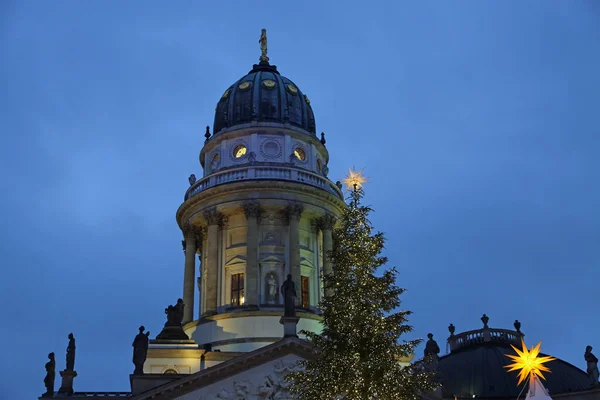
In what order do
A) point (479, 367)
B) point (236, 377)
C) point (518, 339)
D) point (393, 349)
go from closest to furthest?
point (393, 349)
point (236, 377)
point (479, 367)
point (518, 339)

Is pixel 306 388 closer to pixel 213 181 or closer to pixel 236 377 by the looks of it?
pixel 236 377

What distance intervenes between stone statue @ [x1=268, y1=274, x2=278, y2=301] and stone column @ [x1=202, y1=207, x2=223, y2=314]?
12.9 ft

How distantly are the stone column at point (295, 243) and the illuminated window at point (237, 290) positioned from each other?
13.0 feet

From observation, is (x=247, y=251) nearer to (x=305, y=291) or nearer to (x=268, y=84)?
(x=305, y=291)

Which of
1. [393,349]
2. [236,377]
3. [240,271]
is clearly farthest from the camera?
[240,271]

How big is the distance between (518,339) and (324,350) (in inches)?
1084

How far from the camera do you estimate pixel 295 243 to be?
2208 inches

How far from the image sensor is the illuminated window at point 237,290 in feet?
184

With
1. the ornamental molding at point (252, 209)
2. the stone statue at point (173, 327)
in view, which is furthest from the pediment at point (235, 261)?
the stone statue at point (173, 327)

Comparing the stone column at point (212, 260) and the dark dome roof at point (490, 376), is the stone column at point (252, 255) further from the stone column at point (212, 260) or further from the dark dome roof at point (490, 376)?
the dark dome roof at point (490, 376)

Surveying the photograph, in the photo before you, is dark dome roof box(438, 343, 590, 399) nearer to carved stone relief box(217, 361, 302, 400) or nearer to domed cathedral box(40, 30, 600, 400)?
domed cathedral box(40, 30, 600, 400)

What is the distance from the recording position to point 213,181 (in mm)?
58500

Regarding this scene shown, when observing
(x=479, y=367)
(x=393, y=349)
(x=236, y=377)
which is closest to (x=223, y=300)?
(x=236, y=377)

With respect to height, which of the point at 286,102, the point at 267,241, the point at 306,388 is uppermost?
the point at 286,102
